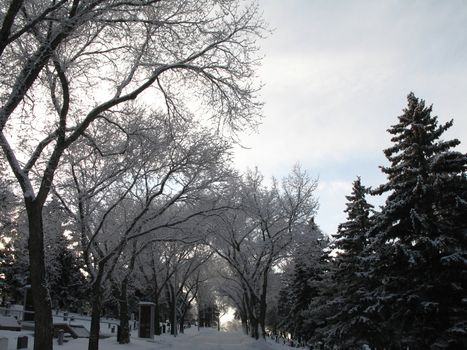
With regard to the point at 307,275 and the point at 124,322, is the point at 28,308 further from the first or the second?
the point at 307,275

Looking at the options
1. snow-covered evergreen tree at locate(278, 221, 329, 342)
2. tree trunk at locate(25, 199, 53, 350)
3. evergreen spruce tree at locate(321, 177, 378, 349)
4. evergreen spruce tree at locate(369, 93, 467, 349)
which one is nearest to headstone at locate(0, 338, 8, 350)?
tree trunk at locate(25, 199, 53, 350)

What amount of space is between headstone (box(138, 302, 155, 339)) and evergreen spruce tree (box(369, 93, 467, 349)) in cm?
1736

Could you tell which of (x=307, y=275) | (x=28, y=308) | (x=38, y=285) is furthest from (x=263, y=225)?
(x=38, y=285)

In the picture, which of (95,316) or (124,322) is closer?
(95,316)

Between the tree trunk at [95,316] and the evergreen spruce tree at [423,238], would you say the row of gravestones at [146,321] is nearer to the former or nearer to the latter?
the tree trunk at [95,316]

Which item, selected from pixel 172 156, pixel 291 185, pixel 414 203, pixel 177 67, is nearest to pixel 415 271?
pixel 414 203

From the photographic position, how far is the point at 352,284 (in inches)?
1081

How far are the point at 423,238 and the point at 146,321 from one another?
70.1 feet

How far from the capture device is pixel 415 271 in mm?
18250

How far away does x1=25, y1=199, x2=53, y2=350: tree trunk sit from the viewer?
36.9ft

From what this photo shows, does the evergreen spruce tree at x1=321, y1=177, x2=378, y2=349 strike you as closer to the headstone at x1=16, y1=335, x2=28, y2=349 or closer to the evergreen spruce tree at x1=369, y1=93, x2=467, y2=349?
the evergreen spruce tree at x1=369, y1=93, x2=467, y2=349

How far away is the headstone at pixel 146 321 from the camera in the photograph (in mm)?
32562

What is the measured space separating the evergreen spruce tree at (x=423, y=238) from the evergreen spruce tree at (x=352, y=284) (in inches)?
169

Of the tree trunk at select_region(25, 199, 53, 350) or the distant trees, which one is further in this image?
the distant trees
